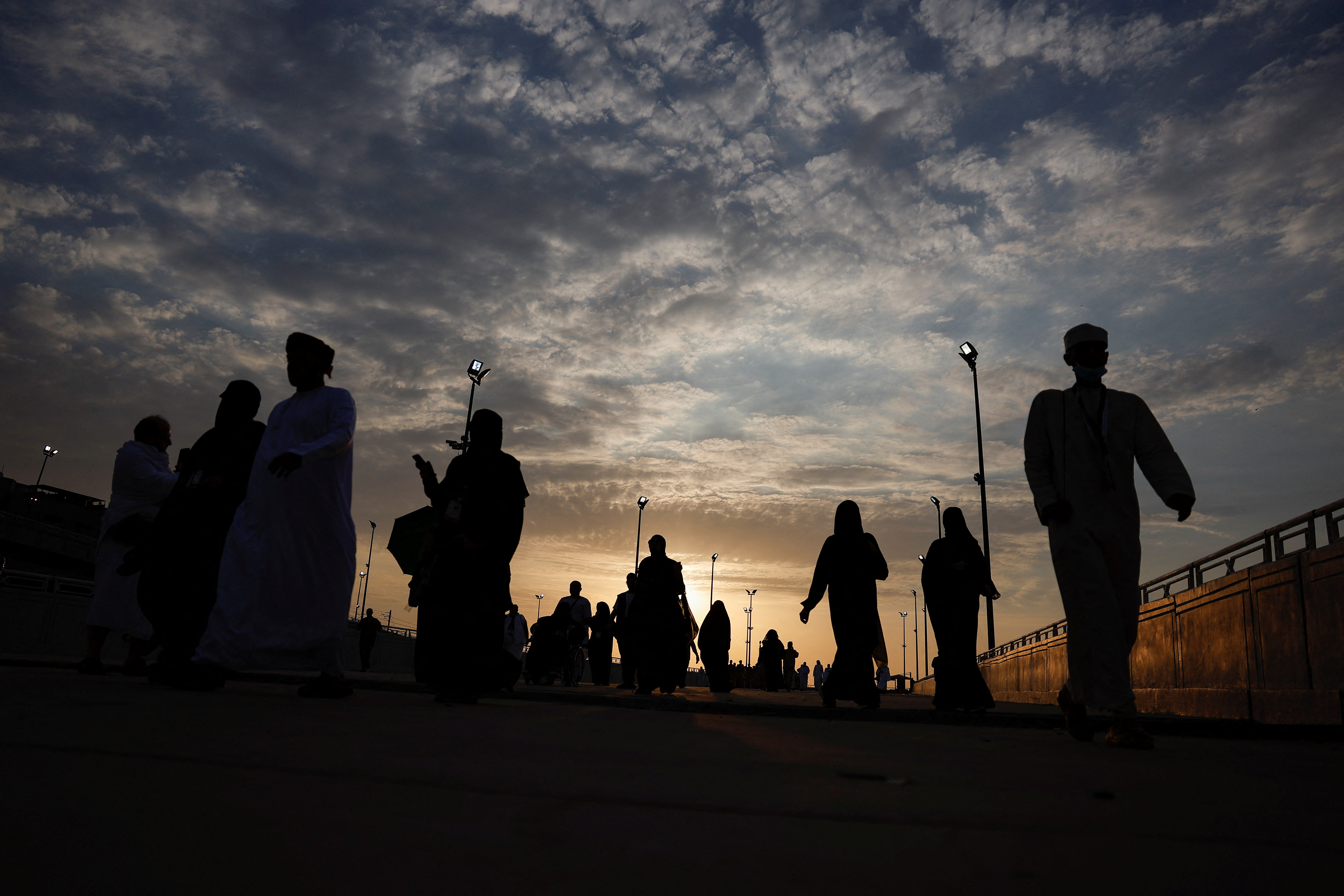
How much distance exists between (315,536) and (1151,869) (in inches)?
197

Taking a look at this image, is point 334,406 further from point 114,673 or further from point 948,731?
point 948,731

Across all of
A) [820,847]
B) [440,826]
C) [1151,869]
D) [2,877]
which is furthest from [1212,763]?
[2,877]

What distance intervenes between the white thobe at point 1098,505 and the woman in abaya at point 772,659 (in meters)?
21.2

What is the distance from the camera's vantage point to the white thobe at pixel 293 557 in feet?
16.7

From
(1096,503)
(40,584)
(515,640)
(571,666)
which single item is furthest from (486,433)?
(40,584)

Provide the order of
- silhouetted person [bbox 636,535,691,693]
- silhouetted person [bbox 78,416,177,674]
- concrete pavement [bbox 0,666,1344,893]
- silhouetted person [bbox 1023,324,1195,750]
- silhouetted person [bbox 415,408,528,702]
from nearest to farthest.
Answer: concrete pavement [bbox 0,666,1344,893] < silhouetted person [bbox 1023,324,1195,750] < silhouetted person [bbox 415,408,528,702] < silhouetted person [bbox 78,416,177,674] < silhouetted person [bbox 636,535,691,693]

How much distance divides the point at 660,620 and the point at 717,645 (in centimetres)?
372

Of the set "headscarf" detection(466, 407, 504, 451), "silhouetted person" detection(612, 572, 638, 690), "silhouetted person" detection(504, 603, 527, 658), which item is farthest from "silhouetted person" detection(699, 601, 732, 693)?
"headscarf" detection(466, 407, 504, 451)

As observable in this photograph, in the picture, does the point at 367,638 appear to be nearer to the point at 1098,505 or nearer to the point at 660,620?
the point at 660,620

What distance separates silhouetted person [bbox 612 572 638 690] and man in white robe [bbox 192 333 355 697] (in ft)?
30.0

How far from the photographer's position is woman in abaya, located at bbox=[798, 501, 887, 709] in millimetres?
9078

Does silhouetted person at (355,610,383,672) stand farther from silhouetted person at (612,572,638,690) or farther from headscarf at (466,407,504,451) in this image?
headscarf at (466,407,504,451)

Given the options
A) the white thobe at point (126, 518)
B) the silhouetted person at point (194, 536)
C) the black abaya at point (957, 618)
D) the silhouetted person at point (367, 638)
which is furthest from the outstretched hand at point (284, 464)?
the silhouetted person at point (367, 638)

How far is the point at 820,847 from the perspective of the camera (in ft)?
4.83
